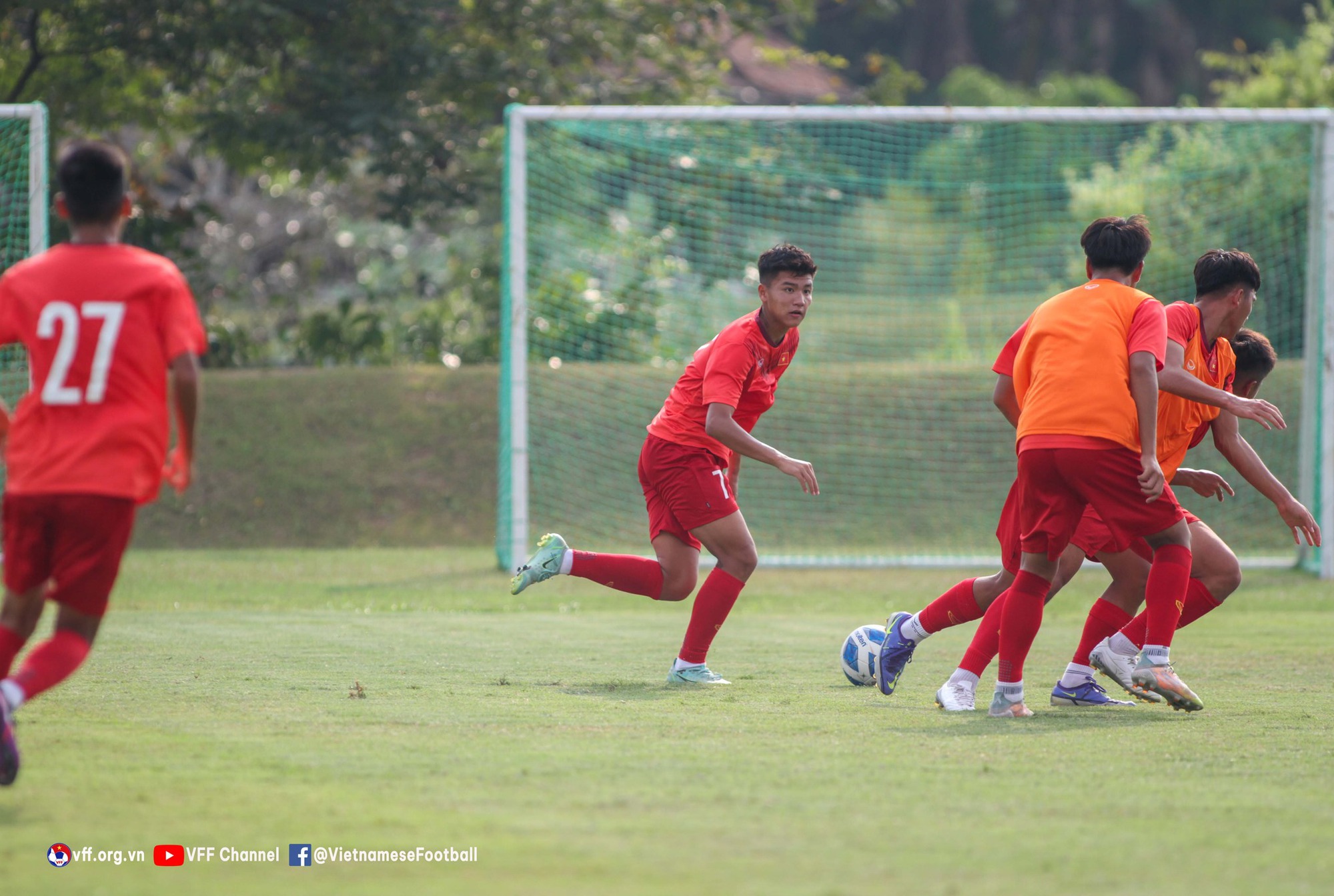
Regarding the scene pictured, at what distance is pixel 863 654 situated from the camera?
20.4 ft

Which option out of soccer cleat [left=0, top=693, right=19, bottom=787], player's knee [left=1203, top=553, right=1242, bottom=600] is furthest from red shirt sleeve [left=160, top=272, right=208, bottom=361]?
player's knee [left=1203, top=553, right=1242, bottom=600]

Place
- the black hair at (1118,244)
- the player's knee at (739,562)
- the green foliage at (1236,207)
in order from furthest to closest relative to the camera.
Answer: the green foliage at (1236,207) → the player's knee at (739,562) → the black hair at (1118,244)

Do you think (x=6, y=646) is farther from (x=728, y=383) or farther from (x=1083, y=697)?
(x=1083, y=697)

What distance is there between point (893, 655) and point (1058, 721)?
880mm

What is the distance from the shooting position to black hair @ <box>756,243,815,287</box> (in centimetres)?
613

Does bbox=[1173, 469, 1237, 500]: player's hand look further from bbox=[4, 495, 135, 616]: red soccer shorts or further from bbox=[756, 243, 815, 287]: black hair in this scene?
bbox=[4, 495, 135, 616]: red soccer shorts

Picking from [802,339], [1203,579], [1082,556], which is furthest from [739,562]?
[802,339]

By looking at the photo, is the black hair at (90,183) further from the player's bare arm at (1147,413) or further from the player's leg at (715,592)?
the player's bare arm at (1147,413)

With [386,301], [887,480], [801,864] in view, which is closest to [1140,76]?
[386,301]

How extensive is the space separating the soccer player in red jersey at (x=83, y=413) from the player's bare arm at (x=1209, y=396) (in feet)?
10.8

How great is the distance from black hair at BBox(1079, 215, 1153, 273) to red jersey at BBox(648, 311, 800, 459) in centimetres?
140

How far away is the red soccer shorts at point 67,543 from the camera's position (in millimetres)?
3955

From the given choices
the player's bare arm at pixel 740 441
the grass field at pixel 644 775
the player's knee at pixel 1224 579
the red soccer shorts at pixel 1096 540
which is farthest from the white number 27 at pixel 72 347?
the player's knee at pixel 1224 579

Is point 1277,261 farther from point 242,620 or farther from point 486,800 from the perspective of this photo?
point 486,800
